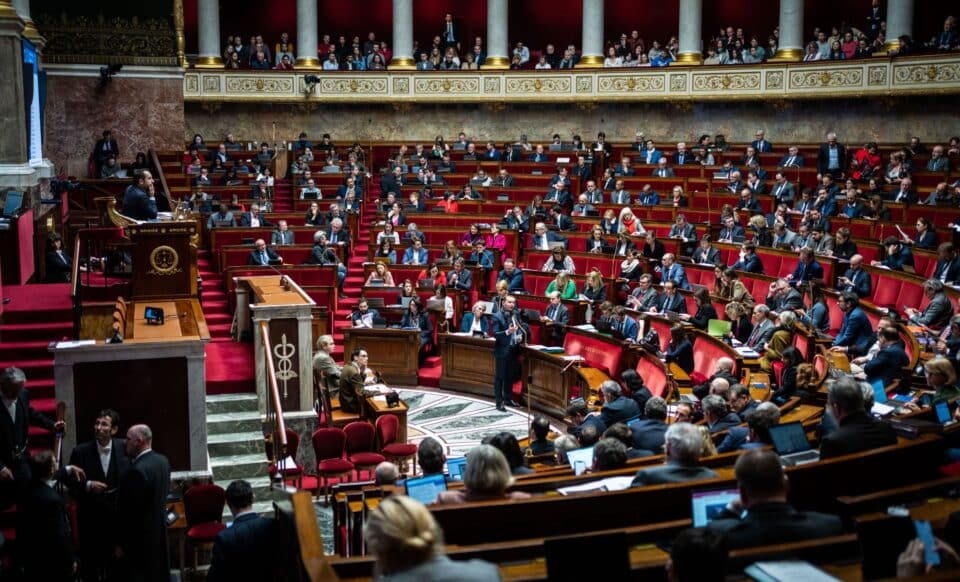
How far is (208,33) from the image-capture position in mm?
24188

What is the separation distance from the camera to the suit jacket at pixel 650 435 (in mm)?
7305

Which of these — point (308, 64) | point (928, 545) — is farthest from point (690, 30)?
point (928, 545)

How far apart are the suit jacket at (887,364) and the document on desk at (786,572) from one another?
5.52 metres

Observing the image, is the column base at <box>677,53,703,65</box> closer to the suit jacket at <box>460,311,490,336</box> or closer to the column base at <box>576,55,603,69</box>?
the column base at <box>576,55,603,69</box>

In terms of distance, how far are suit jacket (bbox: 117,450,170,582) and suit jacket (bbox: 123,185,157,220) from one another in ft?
17.8

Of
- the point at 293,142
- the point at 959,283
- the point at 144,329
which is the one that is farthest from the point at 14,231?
the point at 293,142

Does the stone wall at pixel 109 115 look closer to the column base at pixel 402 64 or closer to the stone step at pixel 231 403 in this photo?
the column base at pixel 402 64

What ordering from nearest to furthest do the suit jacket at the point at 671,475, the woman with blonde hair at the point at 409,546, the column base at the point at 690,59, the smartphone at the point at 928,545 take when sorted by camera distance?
the woman with blonde hair at the point at 409,546 < the smartphone at the point at 928,545 < the suit jacket at the point at 671,475 < the column base at the point at 690,59

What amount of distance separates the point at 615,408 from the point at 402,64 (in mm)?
17283

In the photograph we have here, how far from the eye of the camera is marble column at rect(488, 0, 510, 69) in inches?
963

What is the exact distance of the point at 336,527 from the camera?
5.77m

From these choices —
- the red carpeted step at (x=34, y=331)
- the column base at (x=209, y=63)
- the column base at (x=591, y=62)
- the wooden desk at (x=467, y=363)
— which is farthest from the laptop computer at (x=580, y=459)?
the column base at (x=209, y=63)

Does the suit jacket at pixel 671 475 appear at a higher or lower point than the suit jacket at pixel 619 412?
higher

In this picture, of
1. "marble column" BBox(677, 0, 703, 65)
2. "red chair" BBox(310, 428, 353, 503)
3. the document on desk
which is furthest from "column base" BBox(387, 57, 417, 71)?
the document on desk
